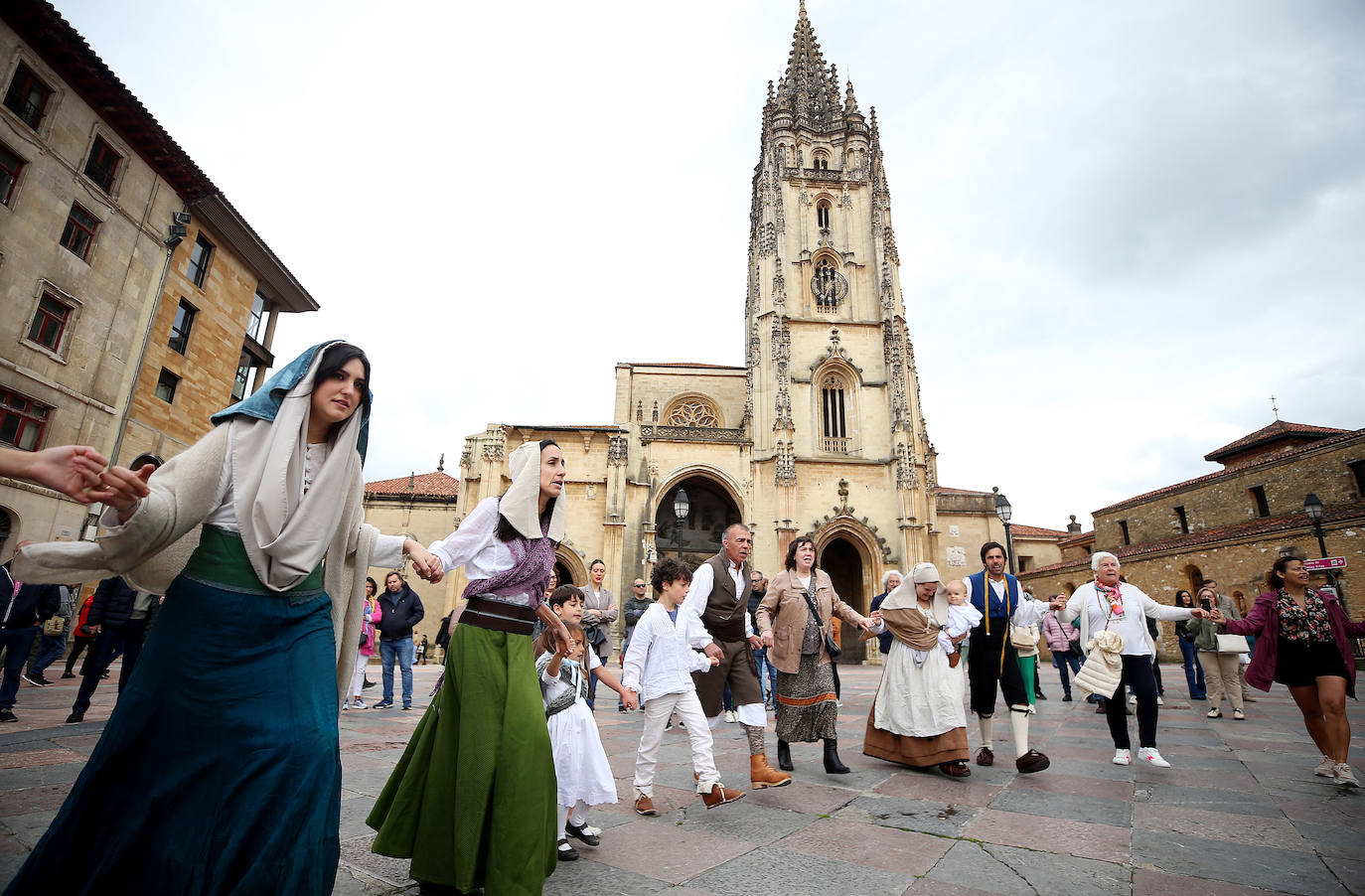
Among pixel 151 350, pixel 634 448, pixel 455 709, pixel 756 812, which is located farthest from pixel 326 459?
pixel 634 448

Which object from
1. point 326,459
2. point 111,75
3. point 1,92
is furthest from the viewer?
point 111,75

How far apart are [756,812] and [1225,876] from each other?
7.14 ft

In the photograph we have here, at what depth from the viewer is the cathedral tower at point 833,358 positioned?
2397 centimetres

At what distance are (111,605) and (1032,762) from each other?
27.9 feet

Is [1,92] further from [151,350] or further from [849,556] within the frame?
[849,556]

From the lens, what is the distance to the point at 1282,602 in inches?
185

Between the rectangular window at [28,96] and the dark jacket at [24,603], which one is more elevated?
the rectangular window at [28,96]

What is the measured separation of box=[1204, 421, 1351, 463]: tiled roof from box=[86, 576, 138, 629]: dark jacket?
122 ft

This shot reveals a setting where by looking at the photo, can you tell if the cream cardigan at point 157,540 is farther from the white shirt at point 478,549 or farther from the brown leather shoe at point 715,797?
the brown leather shoe at point 715,797

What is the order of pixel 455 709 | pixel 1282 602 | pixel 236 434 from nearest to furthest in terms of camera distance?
pixel 236 434
pixel 455 709
pixel 1282 602

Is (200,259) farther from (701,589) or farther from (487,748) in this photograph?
(487,748)

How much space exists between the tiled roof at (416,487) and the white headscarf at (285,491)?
2597 cm

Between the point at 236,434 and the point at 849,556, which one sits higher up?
the point at 849,556

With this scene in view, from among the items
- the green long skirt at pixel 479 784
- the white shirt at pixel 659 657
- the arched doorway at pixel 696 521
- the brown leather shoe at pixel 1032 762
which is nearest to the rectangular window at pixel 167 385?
the arched doorway at pixel 696 521
